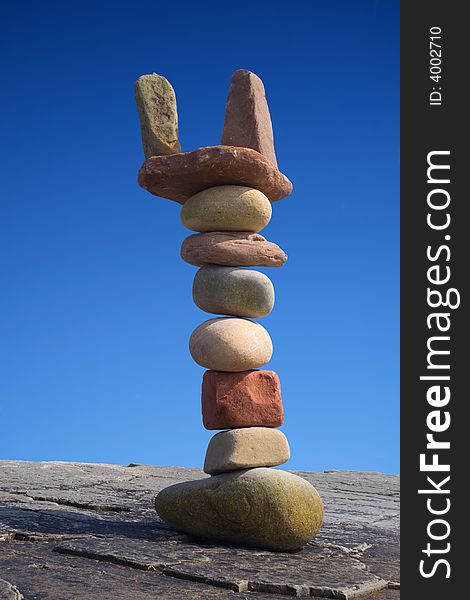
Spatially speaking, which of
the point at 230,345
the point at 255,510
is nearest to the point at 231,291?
the point at 230,345

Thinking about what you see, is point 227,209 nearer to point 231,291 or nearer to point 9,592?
point 231,291

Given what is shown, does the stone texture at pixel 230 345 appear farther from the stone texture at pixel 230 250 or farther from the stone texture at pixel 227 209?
the stone texture at pixel 227 209

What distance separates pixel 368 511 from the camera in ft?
22.5

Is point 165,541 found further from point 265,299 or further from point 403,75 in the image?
point 403,75

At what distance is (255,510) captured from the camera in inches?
185

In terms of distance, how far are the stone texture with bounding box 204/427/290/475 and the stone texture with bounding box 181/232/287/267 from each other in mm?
1166

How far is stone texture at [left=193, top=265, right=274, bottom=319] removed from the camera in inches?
201

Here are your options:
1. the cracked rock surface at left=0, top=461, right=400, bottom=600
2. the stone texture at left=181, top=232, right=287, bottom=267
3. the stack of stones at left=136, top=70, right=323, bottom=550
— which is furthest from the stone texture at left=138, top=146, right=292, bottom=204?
the cracked rock surface at left=0, top=461, right=400, bottom=600

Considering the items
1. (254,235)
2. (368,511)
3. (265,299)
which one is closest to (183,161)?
(254,235)

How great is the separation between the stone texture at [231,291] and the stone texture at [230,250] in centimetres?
7

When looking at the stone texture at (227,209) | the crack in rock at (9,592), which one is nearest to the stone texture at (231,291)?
the stone texture at (227,209)

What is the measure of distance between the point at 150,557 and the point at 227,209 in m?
2.35

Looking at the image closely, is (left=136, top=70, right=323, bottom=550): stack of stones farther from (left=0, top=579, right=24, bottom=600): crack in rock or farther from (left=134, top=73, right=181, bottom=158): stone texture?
(left=0, top=579, right=24, bottom=600): crack in rock

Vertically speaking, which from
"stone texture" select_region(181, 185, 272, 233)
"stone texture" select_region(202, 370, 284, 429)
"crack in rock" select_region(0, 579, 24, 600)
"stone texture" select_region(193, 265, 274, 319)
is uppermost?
"stone texture" select_region(181, 185, 272, 233)
